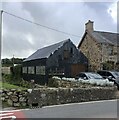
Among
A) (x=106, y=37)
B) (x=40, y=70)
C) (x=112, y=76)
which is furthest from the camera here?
(x=106, y=37)

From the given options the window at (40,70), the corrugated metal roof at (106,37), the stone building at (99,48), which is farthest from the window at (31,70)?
the corrugated metal roof at (106,37)

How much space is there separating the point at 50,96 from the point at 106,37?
2397 centimetres

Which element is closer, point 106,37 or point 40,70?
point 40,70

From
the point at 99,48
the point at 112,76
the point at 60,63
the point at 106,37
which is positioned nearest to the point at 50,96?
the point at 112,76

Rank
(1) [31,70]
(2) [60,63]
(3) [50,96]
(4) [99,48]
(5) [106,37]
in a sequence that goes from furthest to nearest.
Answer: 1. (5) [106,37]
2. (1) [31,70]
3. (4) [99,48]
4. (2) [60,63]
5. (3) [50,96]

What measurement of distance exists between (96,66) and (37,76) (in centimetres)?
758

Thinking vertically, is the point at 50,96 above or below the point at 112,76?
below

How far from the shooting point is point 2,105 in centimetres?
1342

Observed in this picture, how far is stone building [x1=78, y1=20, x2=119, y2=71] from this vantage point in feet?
111

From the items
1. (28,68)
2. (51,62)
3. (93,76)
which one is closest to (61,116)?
(93,76)

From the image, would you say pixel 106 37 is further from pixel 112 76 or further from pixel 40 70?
pixel 112 76

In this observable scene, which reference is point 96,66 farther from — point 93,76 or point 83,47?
point 93,76

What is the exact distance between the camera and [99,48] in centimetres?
3403

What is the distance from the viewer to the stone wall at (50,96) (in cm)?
1353
